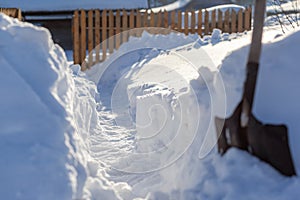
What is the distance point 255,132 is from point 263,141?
85mm

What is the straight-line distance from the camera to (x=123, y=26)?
42.3ft

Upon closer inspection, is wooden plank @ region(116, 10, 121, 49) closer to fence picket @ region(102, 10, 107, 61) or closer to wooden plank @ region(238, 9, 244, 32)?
fence picket @ region(102, 10, 107, 61)

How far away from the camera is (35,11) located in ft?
55.2

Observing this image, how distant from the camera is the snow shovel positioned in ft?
10.8

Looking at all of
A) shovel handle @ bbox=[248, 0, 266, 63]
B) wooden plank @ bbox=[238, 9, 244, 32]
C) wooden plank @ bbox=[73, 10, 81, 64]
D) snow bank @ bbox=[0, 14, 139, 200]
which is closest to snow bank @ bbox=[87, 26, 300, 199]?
shovel handle @ bbox=[248, 0, 266, 63]

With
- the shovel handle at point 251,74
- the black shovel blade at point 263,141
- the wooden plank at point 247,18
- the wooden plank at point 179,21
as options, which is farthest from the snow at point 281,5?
the black shovel blade at point 263,141

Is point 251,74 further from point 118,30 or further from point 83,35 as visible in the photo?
point 118,30

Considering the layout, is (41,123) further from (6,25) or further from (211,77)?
(211,77)

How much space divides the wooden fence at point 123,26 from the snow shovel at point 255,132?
912 cm

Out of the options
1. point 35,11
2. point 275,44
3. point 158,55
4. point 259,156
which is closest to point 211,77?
point 275,44

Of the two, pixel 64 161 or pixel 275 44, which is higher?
pixel 275 44

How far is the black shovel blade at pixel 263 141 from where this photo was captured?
3.27m

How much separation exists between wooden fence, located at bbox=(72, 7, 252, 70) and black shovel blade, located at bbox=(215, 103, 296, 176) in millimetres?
9168

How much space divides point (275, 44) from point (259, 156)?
0.88 m
